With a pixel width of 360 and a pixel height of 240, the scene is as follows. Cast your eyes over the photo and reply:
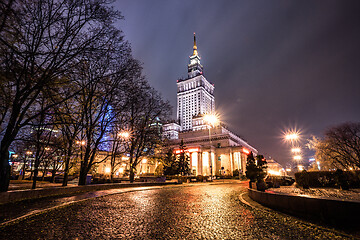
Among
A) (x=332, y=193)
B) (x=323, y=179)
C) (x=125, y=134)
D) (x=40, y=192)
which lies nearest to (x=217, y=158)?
(x=323, y=179)

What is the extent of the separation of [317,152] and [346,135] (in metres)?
12.4

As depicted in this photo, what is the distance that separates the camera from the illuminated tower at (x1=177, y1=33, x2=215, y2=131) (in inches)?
4769

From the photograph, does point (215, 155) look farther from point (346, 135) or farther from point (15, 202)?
point (15, 202)

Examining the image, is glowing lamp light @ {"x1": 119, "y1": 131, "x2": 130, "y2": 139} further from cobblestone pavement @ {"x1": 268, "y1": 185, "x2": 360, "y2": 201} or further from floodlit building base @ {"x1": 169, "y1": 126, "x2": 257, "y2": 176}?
floodlit building base @ {"x1": 169, "y1": 126, "x2": 257, "y2": 176}

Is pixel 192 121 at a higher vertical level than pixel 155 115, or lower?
higher

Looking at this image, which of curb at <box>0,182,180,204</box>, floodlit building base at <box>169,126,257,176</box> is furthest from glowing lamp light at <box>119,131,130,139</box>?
floodlit building base at <box>169,126,257,176</box>

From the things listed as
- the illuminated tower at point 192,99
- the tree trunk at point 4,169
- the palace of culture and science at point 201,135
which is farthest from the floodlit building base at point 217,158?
the tree trunk at point 4,169

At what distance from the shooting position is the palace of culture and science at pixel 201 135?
72.1m

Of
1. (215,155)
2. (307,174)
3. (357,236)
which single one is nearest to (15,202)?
(357,236)

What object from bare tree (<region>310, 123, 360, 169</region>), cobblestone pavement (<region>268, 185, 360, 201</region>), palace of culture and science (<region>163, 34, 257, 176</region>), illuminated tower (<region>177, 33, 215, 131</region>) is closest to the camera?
cobblestone pavement (<region>268, 185, 360, 201</region>)

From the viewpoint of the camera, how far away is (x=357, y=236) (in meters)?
4.01

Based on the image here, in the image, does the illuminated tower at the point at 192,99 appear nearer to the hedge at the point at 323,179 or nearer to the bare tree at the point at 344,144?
the bare tree at the point at 344,144

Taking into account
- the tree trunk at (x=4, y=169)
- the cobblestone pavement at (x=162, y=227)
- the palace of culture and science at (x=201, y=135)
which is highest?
the palace of culture and science at (x=201, y=135)

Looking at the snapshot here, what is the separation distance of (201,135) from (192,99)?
42.9m
